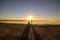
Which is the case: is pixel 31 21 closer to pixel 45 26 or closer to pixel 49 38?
pixel 45 26

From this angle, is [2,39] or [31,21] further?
[31,21]

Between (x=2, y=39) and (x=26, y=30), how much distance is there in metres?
0.91

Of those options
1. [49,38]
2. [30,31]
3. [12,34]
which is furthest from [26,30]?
[49,38]

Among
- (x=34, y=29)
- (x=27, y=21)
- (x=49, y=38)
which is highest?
(x=27, y=21)

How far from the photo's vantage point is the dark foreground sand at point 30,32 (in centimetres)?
455

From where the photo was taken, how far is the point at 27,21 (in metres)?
4.85

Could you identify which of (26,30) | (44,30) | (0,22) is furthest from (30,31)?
(0,22)

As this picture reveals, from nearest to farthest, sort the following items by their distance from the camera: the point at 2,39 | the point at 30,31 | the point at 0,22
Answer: the point at 2,39
the point at 30,31
the point at 0,22

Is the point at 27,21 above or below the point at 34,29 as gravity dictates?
above

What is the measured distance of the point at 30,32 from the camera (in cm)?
470

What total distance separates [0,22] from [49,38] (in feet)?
6.47

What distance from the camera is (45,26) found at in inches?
195

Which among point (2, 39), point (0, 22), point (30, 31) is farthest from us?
point (0, 22)

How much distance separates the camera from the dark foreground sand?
455 cm
